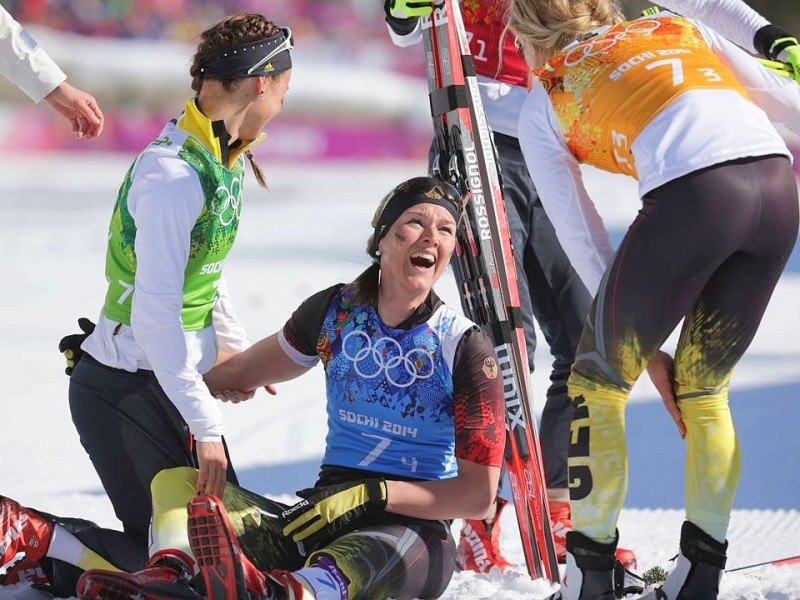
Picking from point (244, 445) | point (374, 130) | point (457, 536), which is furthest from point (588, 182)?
point (457, 536)

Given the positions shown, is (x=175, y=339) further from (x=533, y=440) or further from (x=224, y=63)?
(x=533, y=440)

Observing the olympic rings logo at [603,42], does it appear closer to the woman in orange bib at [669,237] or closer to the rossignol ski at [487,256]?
the woman in orange bib at [669,237]

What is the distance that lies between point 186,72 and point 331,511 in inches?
499

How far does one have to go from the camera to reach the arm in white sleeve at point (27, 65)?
3398 mm

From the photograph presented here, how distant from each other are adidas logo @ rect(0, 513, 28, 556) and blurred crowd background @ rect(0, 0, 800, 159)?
39.5ft

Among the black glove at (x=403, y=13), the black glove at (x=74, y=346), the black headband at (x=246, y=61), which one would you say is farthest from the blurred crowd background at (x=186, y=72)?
the black headband at (x=246, y=61)

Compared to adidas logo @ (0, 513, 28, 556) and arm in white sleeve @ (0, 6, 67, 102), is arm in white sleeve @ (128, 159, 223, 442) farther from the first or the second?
arm in white sleeve @ (0, 6, 67, 102)

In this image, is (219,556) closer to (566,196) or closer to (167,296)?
(167,296)

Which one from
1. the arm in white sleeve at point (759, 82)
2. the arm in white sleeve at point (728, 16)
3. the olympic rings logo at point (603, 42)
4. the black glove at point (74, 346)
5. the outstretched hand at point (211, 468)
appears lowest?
the outstretched hand at point (211, 468)

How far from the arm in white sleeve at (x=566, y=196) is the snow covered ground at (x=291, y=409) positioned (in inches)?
13.4

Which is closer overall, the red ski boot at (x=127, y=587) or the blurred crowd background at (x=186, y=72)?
the red ski boot at (x=127, y=587)

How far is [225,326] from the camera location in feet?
10.1

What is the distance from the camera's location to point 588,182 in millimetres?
14164

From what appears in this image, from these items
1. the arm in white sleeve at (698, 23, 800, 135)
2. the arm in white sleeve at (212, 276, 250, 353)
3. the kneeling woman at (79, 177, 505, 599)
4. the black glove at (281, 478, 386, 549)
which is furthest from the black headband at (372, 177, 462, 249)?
the arm in white sleeve at (698, 23, 800, 135)
